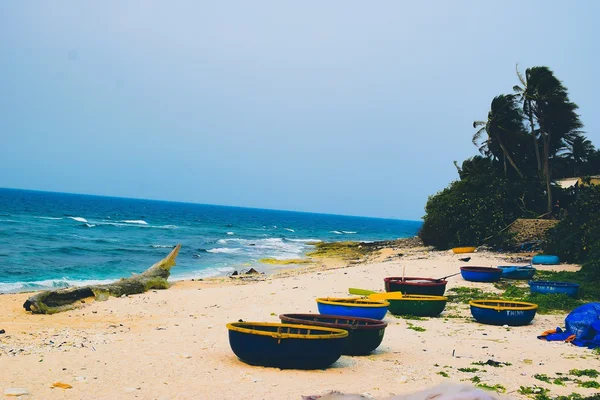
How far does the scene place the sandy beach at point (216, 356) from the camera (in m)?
7.95

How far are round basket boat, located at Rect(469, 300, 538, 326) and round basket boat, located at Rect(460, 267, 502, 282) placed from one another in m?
5.97

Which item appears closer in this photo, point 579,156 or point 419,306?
point 419,306

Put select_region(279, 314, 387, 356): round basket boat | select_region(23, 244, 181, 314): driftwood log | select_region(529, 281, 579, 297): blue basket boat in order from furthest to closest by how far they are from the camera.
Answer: select_region(23, 244, 181, 314): driftwood log < select_region(529, 281, 579, 297): blue basket boat < select_region(279, 314, 387, 356): round basket boat

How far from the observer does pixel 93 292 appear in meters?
19.5

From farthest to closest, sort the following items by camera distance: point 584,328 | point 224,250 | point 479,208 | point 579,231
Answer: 1. point 224,250
2. point 479,208
3. point 579,231
4. point 584,328

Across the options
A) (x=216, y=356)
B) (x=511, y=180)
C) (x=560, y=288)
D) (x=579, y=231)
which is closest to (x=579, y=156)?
(x=511, y=180)

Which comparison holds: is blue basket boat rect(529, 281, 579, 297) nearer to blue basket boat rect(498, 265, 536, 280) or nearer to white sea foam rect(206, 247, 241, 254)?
blue basket boat rect(498, 265, 536, 280)

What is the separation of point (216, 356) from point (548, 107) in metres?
29.4

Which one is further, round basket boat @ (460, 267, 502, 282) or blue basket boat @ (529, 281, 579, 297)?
round basket boat @ (460, 267, 502, 282)

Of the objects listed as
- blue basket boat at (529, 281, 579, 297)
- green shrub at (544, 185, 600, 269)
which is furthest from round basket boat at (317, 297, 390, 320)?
green shrub at (544, 185, 600, 269)

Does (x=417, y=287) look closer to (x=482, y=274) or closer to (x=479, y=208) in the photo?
(x=482, y=274)

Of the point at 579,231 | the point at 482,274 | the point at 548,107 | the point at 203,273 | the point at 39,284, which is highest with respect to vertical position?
the point at 548,107

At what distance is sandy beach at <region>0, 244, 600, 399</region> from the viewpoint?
7945 mm

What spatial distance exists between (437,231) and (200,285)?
16745mm
